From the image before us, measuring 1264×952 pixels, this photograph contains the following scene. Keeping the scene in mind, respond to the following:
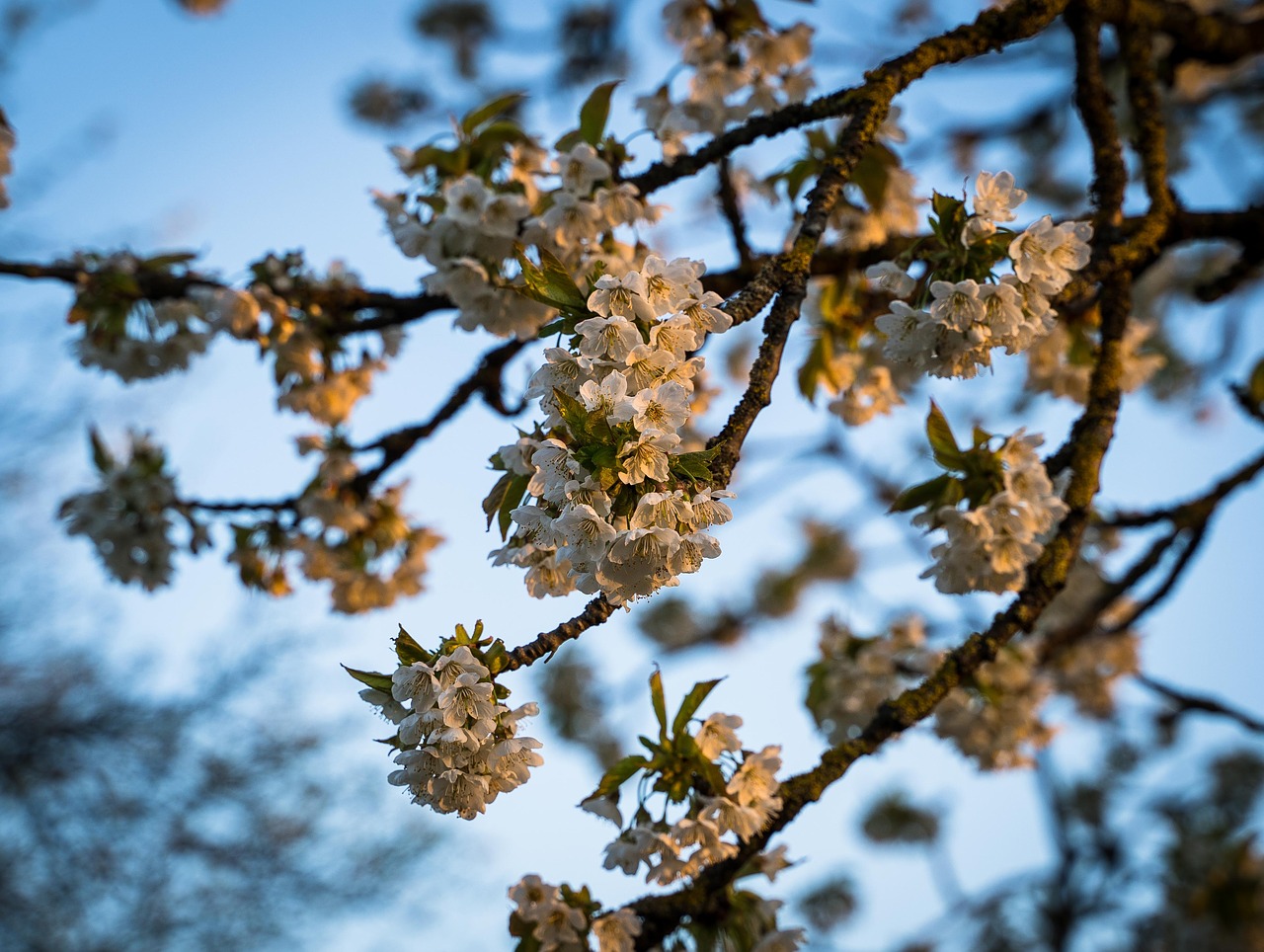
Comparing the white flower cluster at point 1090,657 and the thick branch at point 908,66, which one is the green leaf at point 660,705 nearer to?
the thick branch at point 908,66

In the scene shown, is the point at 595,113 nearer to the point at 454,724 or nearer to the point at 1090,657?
the point at 454,724

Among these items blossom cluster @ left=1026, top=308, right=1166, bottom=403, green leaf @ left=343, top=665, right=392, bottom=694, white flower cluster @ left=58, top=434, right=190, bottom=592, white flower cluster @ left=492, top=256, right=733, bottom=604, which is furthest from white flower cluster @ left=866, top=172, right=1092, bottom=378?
white flower cluster @ left=58, top=434, right=190, bottom=592

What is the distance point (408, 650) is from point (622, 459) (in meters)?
0.40

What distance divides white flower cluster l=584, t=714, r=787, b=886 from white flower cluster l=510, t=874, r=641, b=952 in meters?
0.08

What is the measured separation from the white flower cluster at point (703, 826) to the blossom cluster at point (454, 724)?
0.44 meters

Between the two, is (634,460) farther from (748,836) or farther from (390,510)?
(390,510)

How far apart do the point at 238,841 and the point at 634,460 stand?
29.7ft

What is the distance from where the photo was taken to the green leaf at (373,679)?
4.23 ft

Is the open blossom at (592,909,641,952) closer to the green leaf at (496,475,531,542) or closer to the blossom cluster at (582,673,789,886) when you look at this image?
the blossom cluster at (582,673,789,886)

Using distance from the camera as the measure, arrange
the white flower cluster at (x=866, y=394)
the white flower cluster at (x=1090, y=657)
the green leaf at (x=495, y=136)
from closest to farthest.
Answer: the green leaf at (x=495, y=136) < the white flower cluster at (x=866, y=394) < the white flower cluster at (x=1090, y=657)

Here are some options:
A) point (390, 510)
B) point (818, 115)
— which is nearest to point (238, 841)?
point (390, 510)

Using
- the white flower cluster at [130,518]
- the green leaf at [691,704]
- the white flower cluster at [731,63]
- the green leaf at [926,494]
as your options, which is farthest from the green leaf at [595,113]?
the white flower cluster at [130,518]

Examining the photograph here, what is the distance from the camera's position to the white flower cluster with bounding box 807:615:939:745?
291 centimetres

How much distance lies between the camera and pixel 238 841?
8891mm
